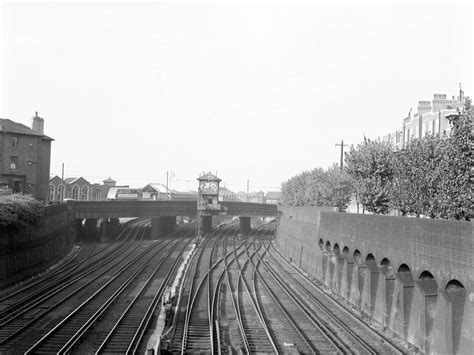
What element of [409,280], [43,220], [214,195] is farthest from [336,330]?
[214,195]

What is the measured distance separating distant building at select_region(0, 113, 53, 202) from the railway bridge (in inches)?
213

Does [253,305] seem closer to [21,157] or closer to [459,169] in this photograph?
[459,169]

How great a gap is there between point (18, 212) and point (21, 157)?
2404cm

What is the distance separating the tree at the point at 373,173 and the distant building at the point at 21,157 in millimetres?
35588

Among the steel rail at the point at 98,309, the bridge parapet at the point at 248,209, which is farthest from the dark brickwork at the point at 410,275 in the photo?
the bridge parapet at the point at 248,209

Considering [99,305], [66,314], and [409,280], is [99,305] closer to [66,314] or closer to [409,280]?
[66,314]

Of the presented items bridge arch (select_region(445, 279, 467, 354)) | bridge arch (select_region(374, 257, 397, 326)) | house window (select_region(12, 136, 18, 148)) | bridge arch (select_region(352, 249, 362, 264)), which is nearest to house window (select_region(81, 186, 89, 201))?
house window (select_region(12, 136, 18, 148))

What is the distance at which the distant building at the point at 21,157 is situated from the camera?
50562 mm

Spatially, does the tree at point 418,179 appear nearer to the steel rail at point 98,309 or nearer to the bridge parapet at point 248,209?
the steel rail at point 98,309

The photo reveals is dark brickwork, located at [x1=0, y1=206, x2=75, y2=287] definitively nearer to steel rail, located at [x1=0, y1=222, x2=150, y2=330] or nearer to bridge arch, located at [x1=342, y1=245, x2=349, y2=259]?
steel rail, located at [x1=0, y1=222, x2=150, y2=330]

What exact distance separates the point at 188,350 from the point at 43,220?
78.2 feet

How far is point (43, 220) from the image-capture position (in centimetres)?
3634

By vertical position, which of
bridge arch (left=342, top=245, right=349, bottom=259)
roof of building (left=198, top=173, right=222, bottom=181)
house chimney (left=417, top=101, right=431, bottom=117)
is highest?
house chimney (left=417, top=101, right=431, bottom=117)

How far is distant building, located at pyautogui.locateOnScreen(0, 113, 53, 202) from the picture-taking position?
5056 centimetres
